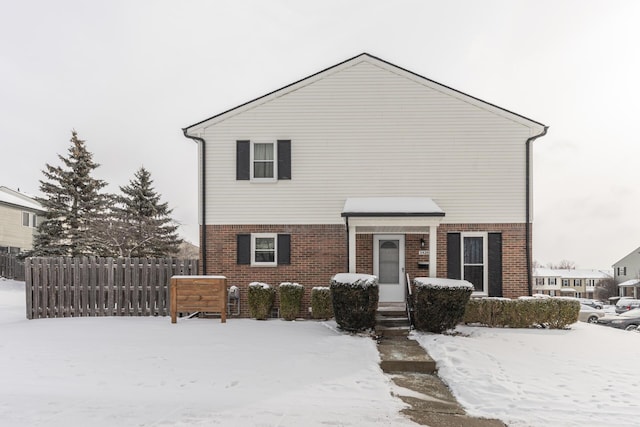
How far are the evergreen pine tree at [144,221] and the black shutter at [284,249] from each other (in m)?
17.7

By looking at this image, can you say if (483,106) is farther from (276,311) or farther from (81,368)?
(81,368)

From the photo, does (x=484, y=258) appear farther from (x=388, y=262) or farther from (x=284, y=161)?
(x=284, y=161)

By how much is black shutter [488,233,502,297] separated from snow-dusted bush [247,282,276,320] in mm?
6906

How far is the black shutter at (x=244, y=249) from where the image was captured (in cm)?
1275

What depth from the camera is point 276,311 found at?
40.7ft

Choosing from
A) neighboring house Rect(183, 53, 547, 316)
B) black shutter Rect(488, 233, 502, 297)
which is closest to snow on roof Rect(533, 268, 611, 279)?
black shutter Rect(488, 233, 502, 297)

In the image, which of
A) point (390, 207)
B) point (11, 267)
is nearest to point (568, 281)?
point (390, 207)

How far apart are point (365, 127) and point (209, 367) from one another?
8750 mm

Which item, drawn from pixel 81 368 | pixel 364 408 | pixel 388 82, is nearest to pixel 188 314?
pixel 81 368

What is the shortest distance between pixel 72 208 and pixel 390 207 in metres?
24.6

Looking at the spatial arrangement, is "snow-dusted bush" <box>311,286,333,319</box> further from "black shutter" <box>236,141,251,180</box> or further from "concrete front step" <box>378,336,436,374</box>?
"black shutter" <box>236,141,251,180</box>

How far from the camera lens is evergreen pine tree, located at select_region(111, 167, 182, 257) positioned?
2762cm

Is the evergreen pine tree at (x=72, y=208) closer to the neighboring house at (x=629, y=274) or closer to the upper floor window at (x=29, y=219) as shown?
the upper floor window at (x=29, y=219)

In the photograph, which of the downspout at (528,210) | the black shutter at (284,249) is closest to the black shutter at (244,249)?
the black shutter at (284,249)
